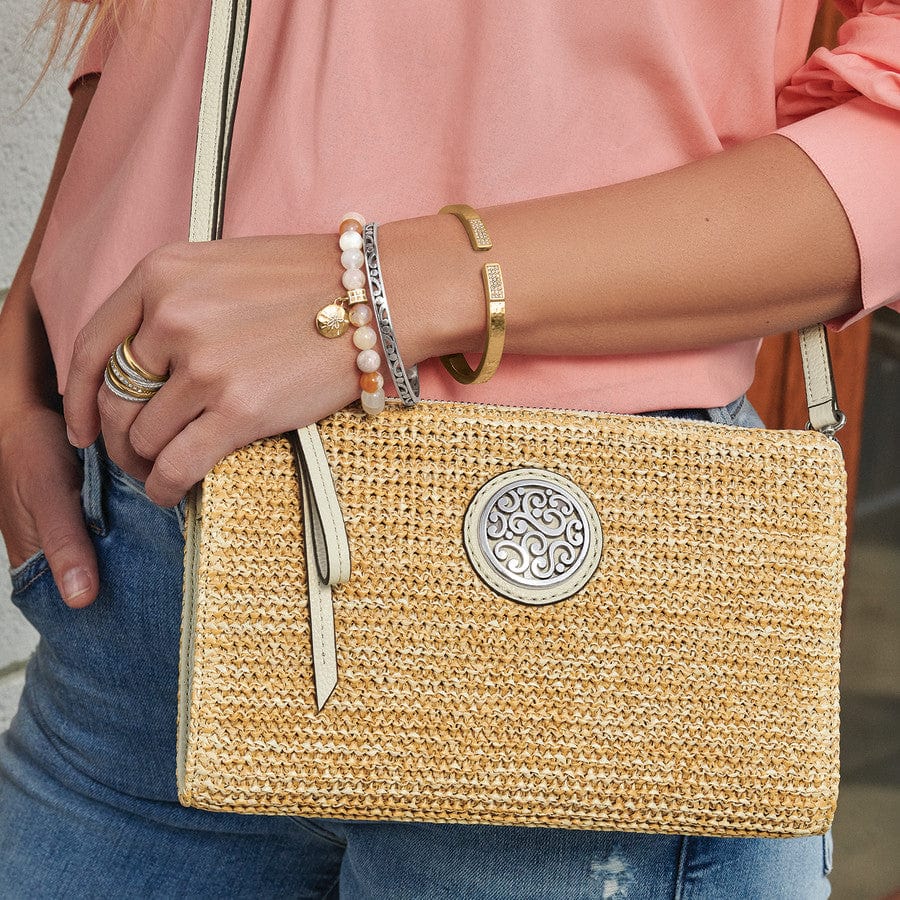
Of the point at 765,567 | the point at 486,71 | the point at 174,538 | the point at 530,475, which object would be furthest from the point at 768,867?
the point at 486,71

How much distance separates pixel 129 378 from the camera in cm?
68

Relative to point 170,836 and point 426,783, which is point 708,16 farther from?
point 170,836

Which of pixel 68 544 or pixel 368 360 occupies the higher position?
pixel 368 360

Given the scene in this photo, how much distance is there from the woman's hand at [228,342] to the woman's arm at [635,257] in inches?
2.2

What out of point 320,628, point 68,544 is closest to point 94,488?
point 68,544

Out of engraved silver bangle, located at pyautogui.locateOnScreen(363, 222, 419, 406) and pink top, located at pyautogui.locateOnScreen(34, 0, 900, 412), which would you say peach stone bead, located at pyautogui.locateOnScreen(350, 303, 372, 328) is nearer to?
engraved silver bangle, located at pyautogui.locateOnScreen(363, 222, 419, 406)

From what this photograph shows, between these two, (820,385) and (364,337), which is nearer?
(364,337)

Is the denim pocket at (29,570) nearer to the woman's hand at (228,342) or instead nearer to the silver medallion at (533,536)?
the woman's hand at (228,342)

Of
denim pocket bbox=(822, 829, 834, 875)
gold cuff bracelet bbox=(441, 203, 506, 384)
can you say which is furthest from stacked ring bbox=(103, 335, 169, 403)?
denim pocket bbox=(822, 829, 834, 875)

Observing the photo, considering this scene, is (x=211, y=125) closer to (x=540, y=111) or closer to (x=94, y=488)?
(x=540, y=111)

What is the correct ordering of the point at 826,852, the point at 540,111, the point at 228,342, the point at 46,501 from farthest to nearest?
the point at 46,501
the point at 826,852
the point at 540,111
the point at 228,342

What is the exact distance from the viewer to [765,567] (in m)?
0.74

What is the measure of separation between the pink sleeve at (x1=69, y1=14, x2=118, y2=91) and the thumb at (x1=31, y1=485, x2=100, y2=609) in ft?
1.49

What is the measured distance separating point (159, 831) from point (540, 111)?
2.58 feet
